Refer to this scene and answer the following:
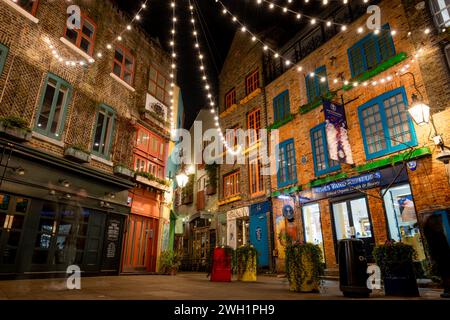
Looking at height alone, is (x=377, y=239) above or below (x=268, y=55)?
below

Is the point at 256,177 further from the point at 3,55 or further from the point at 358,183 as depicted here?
the point at 3,55

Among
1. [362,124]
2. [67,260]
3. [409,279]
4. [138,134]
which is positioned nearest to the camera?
[409,279]

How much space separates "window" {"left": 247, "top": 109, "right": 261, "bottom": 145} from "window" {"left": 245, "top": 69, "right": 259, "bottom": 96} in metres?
1.60

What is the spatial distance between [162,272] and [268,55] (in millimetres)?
12722

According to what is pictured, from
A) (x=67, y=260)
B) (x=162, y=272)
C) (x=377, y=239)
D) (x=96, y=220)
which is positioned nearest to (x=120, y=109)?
(x=96, y=220)

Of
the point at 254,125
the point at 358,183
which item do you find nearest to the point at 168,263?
the point at 358,183

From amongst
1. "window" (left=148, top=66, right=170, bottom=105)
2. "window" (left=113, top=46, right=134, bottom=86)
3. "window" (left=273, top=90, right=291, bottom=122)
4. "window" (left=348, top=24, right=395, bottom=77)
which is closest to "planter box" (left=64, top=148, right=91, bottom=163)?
"window" (left=113, top=46, right=134, bottom=86)

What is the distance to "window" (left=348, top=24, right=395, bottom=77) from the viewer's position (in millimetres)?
9414

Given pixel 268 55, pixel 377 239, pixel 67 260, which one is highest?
pixel 268 55

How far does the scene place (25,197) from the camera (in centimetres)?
706

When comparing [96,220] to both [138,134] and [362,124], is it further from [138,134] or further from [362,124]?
[362,124]

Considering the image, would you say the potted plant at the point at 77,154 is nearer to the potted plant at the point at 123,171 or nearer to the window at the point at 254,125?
the potted plant at the point at 123,171

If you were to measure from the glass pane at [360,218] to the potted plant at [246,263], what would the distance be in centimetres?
378

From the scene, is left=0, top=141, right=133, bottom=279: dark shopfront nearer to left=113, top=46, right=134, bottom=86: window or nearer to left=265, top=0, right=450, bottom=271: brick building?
left=113, top=46, right=134, bottom=86: window
